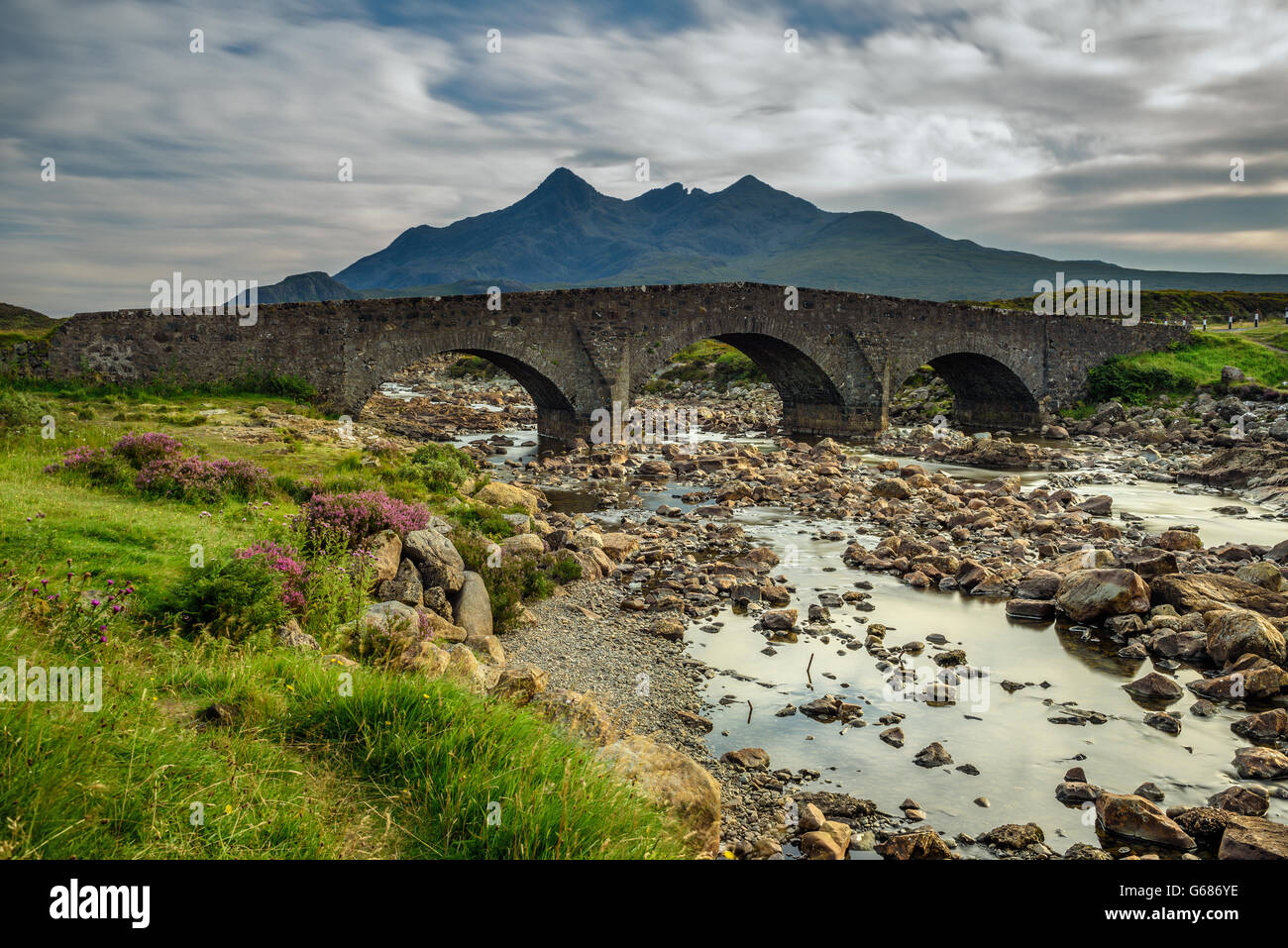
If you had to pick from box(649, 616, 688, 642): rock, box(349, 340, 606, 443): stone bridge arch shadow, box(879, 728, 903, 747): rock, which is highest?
box(349, 340, 606, 443): stone bridge arch shadow

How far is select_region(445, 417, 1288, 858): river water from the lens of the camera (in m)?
7.13

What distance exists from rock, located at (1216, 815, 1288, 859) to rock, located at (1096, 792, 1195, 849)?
0.29 m

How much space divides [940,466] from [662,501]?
12936 mm

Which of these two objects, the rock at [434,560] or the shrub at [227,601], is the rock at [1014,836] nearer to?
the shrub at [227,601]

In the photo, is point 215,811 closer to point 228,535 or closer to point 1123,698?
point 228,535

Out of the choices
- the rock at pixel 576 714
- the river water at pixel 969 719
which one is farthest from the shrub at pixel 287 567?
the river water at pixel 969 719

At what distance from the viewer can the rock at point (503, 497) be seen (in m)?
15.5

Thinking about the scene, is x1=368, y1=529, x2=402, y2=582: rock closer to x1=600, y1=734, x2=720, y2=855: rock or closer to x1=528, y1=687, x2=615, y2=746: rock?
x1=528, y1=687, x2=615, y2=746: rock

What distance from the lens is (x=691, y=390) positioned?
52.1m

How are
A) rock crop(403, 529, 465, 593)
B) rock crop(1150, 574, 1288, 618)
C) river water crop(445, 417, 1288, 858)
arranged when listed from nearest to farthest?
river water crop(445, 417, 1288, 858)
rock crop(403, 529, 465, 593)
rock crop(1150, 574, 1288, 618)

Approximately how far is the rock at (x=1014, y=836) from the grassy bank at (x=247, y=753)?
10.3ft

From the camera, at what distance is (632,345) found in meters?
29.1

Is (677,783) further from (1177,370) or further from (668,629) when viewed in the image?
(1177,370)

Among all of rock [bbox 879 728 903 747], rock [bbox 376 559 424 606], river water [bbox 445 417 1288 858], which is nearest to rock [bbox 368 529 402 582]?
rock [bbox 376 559 424 606]
